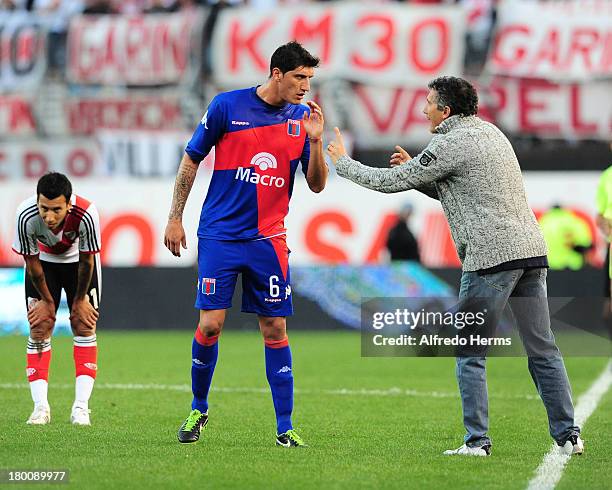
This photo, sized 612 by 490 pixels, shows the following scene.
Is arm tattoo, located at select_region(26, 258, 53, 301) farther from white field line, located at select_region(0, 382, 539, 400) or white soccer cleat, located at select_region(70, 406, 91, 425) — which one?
white field line, located at select_region(0, 382, 539, 400)

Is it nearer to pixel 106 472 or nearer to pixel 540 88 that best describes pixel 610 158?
pixel 540 88

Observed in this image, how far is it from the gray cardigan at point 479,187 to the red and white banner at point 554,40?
1621 cm

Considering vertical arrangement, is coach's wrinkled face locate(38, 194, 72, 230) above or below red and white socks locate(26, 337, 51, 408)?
above

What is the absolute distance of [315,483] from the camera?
6527 millimetres

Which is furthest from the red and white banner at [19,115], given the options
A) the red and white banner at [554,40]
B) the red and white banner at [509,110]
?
the red and white banner at [554,40]

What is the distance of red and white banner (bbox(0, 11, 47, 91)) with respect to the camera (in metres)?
24.1

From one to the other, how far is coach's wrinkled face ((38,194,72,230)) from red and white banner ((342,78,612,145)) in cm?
1530

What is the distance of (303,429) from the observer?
8.82 meters

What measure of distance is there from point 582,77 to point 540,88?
0.73 metres

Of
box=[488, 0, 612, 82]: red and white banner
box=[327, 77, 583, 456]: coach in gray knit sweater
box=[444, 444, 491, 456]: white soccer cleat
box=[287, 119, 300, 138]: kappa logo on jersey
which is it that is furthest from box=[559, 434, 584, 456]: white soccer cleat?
box=[488, 0, 612, 82]: red and white banner

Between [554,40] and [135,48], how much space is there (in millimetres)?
7233

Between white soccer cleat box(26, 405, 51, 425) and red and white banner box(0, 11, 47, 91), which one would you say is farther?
red and white banner box(0, 11, 47, 91)

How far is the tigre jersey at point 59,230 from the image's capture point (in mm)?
8703

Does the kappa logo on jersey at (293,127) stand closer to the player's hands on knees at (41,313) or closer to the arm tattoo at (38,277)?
the arm tattoo at (38,277)
